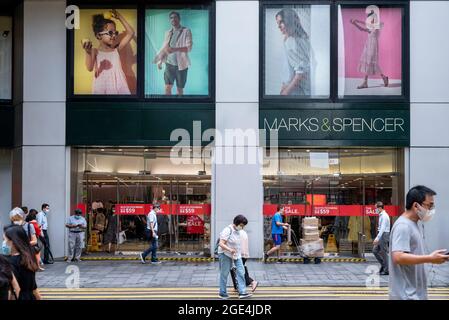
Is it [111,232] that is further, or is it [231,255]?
[111,232]

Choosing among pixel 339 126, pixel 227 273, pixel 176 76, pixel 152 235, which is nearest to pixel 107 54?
pixel 176 76

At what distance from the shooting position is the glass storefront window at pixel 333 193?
16.4m

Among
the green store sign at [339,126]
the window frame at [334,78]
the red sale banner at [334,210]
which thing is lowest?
the red sale banner at [334,210]

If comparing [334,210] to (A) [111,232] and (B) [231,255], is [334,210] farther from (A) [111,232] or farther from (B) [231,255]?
(B) [231,255]

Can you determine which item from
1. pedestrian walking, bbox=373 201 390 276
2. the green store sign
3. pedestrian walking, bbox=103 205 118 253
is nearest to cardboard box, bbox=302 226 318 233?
the green store sign

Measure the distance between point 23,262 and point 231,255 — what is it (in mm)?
5337

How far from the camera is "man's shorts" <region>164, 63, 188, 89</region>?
1662cm

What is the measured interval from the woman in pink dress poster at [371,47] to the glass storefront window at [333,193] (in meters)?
2.27

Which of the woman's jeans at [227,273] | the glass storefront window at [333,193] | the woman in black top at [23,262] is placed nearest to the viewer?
the woman in black top at [23,262]

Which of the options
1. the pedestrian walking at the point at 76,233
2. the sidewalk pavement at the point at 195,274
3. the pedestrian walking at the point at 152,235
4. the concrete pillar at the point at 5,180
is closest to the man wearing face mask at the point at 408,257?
the sidewalk pavement at the point at 195,274

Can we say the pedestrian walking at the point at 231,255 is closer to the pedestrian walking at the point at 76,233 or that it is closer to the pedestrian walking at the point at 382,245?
the pedestrian walking at the point at 382,245

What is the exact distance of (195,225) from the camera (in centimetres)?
1662
